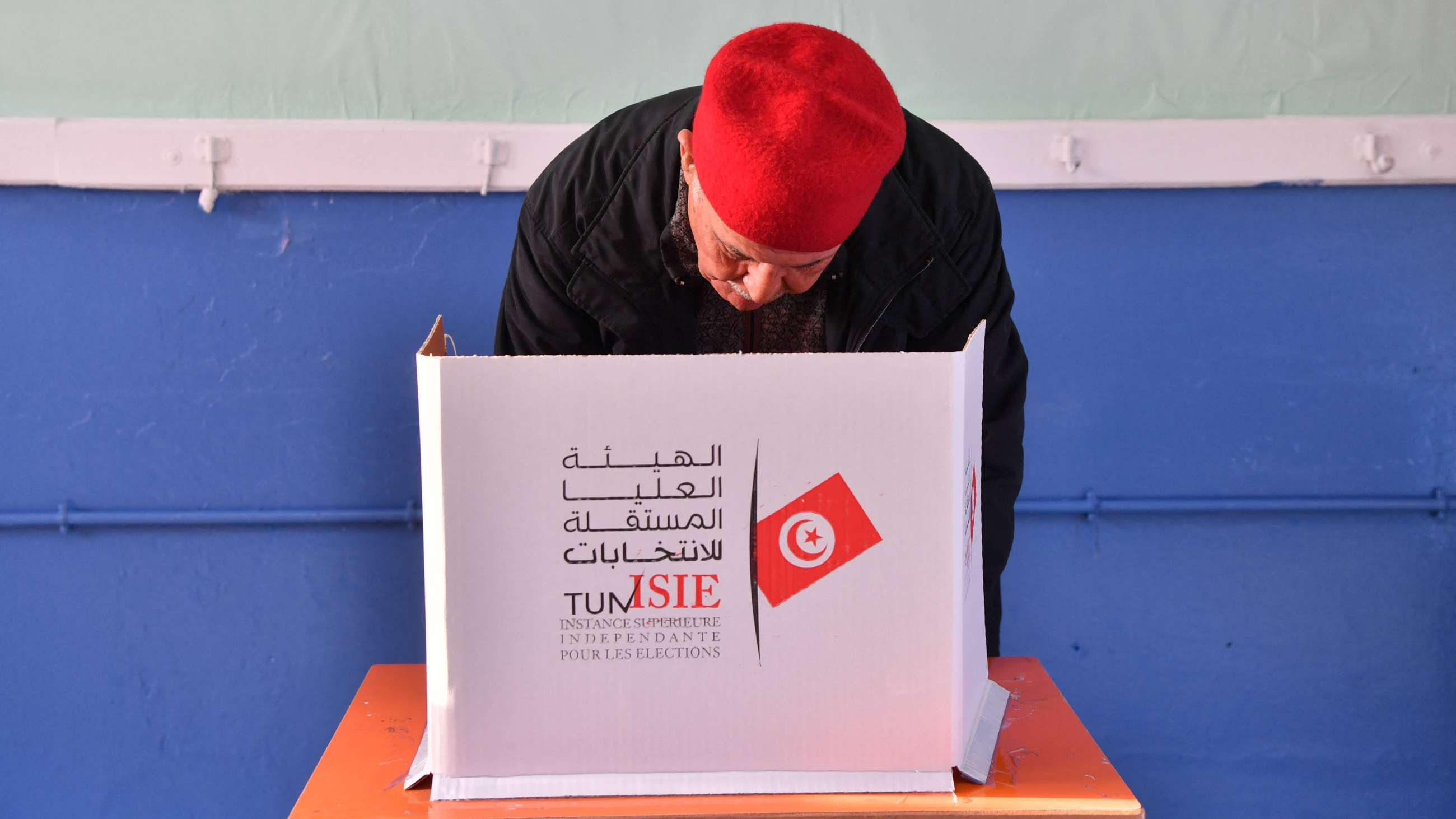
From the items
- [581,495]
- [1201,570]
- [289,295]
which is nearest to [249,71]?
[289,295]

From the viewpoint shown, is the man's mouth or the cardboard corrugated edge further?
the man's mouth

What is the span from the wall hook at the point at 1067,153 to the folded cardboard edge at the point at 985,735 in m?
0.75

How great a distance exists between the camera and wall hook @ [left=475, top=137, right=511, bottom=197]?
1.26 m

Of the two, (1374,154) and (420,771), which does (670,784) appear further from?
(1374,154)

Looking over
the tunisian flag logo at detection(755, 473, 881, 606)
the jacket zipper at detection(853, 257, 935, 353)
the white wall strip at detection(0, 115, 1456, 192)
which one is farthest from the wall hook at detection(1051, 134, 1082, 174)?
the tunisian flag logo at detection(755, 473, 881, 606)

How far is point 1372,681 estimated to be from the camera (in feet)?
4.65

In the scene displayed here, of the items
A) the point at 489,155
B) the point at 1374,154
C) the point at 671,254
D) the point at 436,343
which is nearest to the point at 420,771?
the point at 436,343

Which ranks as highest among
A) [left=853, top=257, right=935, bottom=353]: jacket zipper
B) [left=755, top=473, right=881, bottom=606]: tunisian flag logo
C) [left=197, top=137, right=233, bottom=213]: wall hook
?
[left=197, top=137, right=233, bottom=213]: wall hook

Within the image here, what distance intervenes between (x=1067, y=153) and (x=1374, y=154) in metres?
0.41

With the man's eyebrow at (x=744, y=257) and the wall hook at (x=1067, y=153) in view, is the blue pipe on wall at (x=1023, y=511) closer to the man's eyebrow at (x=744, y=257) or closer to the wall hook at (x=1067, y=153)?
the wall hook at (x=1067, y=153)

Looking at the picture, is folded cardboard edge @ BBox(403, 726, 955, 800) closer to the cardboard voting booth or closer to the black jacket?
the cardboard voting booth

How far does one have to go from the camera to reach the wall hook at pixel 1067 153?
1.28 m

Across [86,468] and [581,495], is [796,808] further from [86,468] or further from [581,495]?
[86,468]

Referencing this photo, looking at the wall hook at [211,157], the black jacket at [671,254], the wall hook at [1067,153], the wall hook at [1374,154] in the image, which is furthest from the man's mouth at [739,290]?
the wall hook at [1374,154]
